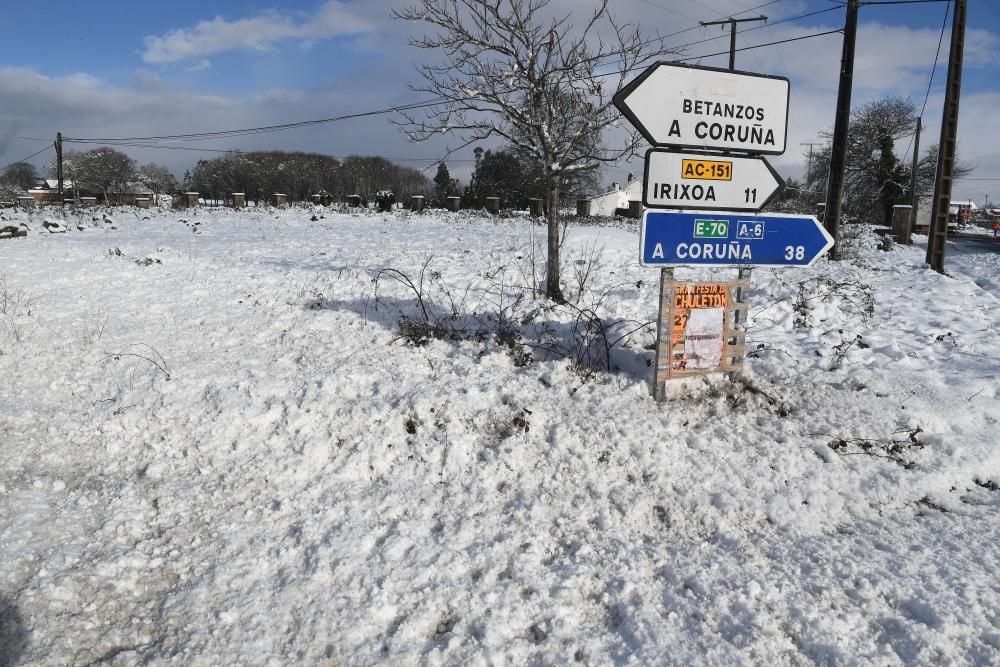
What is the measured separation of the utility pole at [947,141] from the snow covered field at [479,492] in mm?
4919

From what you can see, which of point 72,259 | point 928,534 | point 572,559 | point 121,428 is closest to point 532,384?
point 572,559

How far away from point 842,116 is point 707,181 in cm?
1018

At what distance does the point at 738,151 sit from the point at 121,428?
16.8 ft

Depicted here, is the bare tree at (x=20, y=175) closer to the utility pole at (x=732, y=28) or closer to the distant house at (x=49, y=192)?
the distant house at (x=49, y=192)

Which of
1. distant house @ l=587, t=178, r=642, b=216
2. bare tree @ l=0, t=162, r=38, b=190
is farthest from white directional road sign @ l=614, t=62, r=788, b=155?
bare tree @ l=0, t=162, r=38, b=190

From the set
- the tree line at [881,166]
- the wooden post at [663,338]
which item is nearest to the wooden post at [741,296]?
the wooden post at [663,338]

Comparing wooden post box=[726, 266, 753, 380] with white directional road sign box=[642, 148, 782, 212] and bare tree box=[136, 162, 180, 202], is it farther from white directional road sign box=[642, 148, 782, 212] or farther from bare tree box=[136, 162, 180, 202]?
bare tree box=[136, 162, 180, 202]

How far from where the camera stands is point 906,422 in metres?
4.43

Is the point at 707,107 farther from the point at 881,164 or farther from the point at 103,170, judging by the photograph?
the point at 103,170

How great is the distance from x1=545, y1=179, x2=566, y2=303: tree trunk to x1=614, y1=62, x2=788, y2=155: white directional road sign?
3.32m

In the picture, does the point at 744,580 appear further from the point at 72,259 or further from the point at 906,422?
the point at 72,259

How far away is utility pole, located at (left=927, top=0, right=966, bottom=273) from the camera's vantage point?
34.8 feet

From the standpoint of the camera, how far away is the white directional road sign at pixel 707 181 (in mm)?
4375

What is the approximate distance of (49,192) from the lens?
241ft
